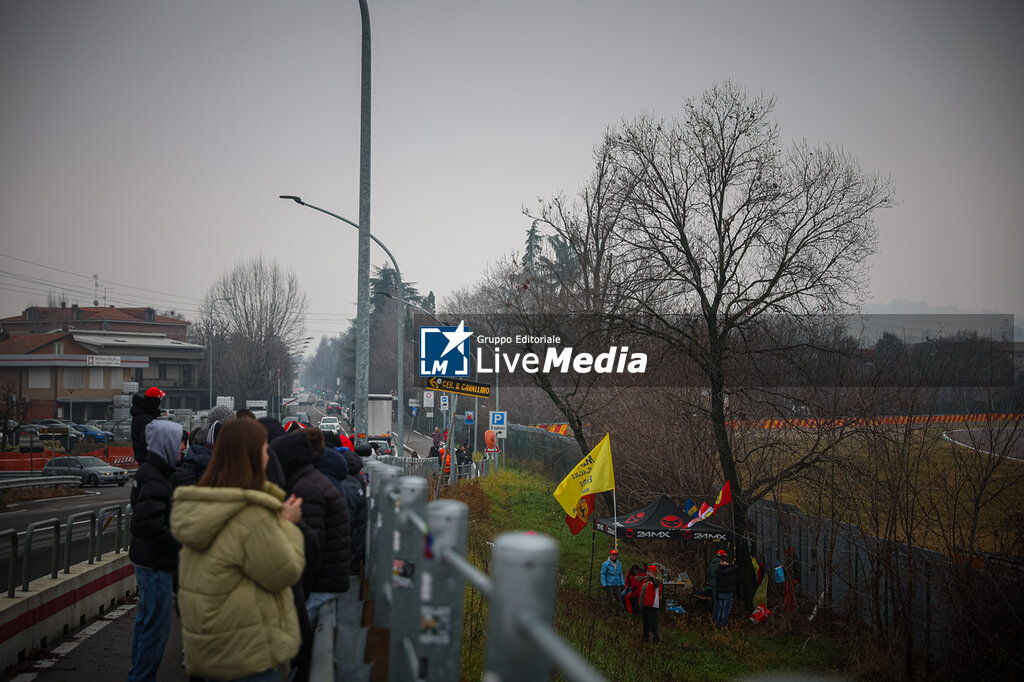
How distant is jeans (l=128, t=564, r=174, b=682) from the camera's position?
5.36m

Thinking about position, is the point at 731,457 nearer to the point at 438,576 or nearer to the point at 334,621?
the point at 334,621

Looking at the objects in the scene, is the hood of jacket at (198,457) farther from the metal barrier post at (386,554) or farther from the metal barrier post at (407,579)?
the metal barrier post at (407,579)

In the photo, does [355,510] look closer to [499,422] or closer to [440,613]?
[440,613]

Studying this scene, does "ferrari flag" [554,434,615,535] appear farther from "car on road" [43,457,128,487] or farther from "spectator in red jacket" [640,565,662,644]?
"car on road" [43,457,128,487]

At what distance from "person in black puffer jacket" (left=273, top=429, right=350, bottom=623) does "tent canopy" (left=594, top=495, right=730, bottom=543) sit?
1408 cm

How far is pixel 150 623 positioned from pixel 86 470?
110 feet

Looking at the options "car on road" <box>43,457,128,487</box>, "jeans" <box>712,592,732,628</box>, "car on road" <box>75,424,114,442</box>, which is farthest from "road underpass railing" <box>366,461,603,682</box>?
"car on road" <box>75,424,114,442</box>

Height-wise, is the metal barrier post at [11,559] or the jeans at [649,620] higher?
the metal barrier post at [11,559]

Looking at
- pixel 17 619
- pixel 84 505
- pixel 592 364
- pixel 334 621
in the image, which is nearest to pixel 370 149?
pixel 17 619

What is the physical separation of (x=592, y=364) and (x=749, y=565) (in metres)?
7.72

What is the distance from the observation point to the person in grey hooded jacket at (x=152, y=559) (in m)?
5.35

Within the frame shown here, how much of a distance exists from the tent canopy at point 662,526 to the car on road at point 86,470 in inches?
1005

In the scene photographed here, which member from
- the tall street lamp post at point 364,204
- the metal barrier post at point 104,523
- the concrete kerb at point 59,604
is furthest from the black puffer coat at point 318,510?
the tall street lamp post at point 364,204

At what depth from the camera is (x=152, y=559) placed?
5449mm
